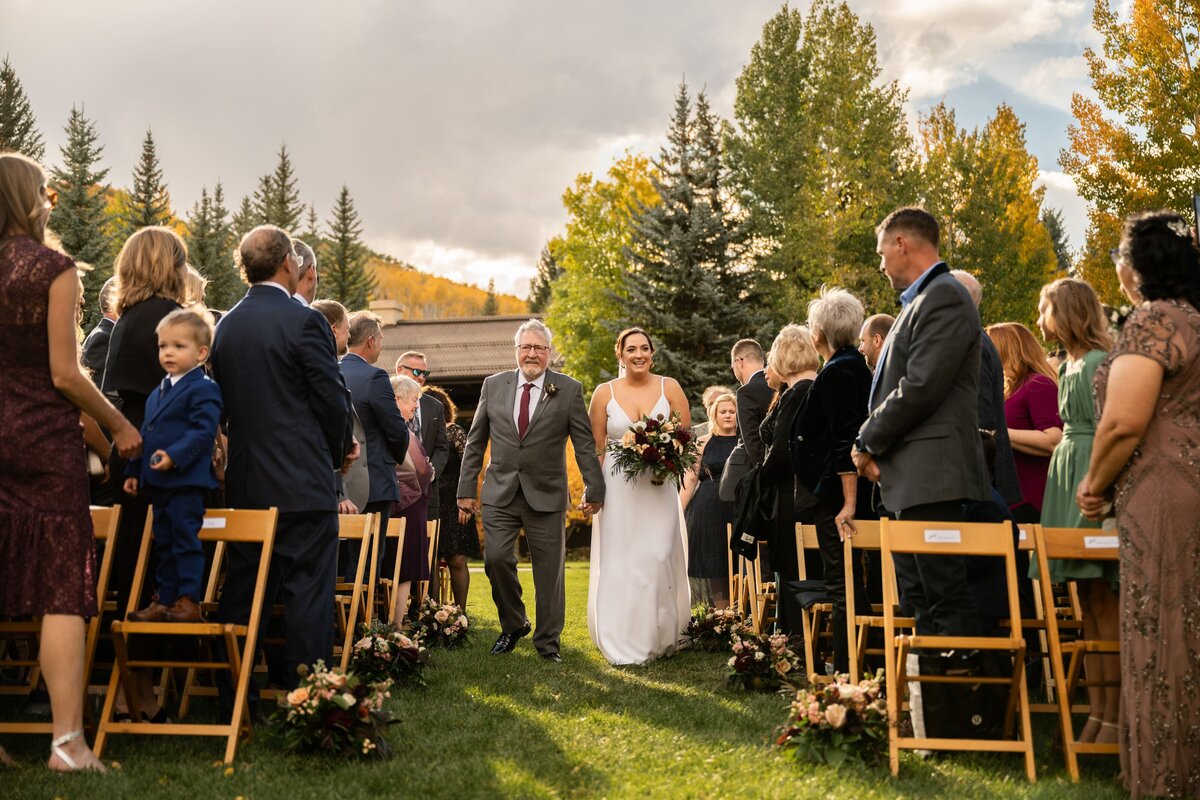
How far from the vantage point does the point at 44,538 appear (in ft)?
14.9

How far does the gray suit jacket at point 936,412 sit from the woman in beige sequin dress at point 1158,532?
74 centimetres

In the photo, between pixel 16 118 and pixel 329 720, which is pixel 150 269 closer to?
pixel 329 720

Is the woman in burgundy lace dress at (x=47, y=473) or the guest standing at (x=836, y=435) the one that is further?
the guest standing at (x=836, y=435)

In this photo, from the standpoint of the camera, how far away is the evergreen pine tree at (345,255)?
215 ft

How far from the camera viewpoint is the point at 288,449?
5461 millimetres

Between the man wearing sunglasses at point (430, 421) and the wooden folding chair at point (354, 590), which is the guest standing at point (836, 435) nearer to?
the wooden folding chair at point (354, 590)

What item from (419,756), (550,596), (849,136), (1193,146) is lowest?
(419,756)

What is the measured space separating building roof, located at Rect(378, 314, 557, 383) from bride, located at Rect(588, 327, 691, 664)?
46552 millimetres

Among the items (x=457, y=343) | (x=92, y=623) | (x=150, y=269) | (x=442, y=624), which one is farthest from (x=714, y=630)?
(x=457, y=343)

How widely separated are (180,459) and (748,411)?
4825mm

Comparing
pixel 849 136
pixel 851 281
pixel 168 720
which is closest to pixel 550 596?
pixel 168 720

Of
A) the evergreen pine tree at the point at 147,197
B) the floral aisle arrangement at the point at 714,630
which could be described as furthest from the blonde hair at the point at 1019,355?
the evergreen pine tree at the point at 147,197

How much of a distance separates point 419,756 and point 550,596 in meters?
3.65

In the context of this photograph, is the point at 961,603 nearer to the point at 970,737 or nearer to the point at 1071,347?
the point at 970,737
